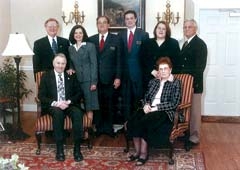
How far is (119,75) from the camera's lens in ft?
16.2

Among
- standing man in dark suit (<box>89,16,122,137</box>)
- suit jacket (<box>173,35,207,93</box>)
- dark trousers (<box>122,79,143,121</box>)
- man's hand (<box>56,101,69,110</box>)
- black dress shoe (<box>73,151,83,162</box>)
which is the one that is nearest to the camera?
black dress shoe (<box>73,151,83,162</box>)

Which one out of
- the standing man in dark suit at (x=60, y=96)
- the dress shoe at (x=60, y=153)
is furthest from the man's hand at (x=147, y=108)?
the dress shoe at (x=60, y=153)

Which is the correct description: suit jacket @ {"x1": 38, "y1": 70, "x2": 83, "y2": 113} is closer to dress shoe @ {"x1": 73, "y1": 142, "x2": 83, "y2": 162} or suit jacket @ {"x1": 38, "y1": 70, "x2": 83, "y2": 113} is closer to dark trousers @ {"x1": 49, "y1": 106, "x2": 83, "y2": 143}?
dark trousers @ {"x1": 49, "y1": 106, "x2": 83, "y2": 143}

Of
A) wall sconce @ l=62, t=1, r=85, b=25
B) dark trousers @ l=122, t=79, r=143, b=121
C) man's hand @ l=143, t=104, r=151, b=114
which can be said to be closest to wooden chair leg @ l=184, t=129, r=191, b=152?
man's hand @ l=143, t=104, r=151, b=114

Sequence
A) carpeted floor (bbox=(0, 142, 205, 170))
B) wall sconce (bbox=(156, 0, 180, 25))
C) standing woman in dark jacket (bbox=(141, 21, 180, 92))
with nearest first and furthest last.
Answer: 1. carpeted floor (bbox=(0, 142, 205, 170))
2. standing woman in dark jacket (bbox=(141, 21, 180, 92))
3. wall sconce (bbox=(156, 0, 180, 25))

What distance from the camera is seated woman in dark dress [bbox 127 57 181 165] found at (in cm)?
422

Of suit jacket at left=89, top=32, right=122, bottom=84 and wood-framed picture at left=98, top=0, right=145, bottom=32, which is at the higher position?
wood-framed picture at left=98, top=0, right=145, bottom=32

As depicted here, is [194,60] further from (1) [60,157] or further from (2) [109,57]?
(1) [60,157]

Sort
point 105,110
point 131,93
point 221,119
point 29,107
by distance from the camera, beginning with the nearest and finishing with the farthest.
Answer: point 131,93
point 105,110
point 221,119
point 29,107

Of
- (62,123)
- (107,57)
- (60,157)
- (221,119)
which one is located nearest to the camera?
(60,157)

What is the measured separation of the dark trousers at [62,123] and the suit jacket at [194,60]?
4.14 ft

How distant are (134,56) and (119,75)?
28 cm

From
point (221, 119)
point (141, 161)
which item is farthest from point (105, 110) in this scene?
point (221, 119)

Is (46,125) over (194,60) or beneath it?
beneath
